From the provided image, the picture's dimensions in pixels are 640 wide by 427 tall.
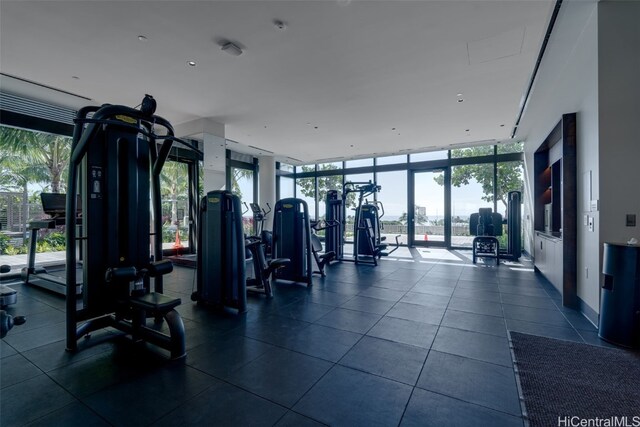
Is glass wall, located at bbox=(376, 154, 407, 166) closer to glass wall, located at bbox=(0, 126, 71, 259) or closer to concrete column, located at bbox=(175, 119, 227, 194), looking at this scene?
concrete column, located at bbox=(175, 119, 227, 194)

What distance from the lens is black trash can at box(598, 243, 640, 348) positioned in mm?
2455

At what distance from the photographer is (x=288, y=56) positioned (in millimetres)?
3840

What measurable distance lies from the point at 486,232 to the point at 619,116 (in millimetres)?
4571

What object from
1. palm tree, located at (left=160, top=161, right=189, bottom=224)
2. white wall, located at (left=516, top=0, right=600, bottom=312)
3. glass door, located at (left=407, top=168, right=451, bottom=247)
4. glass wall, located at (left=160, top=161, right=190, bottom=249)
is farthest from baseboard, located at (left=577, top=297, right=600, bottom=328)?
palm tree, located at (left=160, top=161, right=189, bottom=224)

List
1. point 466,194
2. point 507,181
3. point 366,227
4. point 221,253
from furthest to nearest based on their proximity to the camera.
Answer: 1. point 466,194
2. point 507,181
3. point 366,227
4. point 221,253

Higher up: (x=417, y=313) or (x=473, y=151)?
(x=473, y=151)

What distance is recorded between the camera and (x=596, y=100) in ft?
9.45

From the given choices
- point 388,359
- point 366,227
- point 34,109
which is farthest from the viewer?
point 366,227

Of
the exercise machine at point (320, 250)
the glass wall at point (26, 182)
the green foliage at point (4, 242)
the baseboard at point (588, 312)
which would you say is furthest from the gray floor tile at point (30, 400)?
the green foliage at point (4, 242)

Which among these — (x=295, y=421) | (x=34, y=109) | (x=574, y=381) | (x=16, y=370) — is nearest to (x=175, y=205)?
(x=34, y=109)

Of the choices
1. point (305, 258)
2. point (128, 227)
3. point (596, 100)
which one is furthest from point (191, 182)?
point (596, 100)

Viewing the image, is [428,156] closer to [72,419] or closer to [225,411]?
[225,411]

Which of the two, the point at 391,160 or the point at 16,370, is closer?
the point at 16,370

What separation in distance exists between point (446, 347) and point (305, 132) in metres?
6.25
